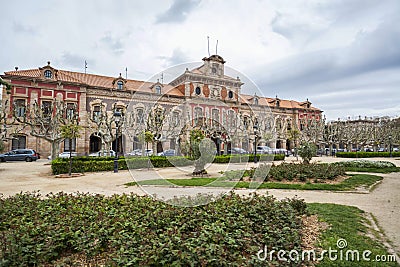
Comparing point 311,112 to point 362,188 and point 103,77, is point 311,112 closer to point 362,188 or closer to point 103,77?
point 103,77

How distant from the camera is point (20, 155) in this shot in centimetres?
2539

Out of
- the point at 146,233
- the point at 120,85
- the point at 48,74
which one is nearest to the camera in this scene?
the point at 146,233

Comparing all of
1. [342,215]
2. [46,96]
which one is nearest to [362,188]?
[342,215]

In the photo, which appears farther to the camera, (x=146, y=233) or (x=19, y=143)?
(x=19, y=143)

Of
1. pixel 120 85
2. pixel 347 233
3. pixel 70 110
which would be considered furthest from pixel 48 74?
pixel 347 233

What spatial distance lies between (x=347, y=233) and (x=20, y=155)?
28.8m

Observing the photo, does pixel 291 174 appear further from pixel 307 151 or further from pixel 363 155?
pixel 363 155

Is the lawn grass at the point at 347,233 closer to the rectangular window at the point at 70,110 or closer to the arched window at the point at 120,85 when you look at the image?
the rectangular window at the point at 70,110

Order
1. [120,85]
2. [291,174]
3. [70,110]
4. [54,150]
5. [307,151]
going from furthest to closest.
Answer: [120,85], [70,110], [54,150], [307,151], [291,174]

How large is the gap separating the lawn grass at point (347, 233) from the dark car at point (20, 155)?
2712 centimetres

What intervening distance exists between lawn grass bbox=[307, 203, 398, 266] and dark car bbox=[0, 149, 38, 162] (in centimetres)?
2712

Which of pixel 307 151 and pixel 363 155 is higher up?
pixel 307 151

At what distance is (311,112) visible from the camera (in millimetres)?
47812

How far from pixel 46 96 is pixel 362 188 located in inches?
1183
